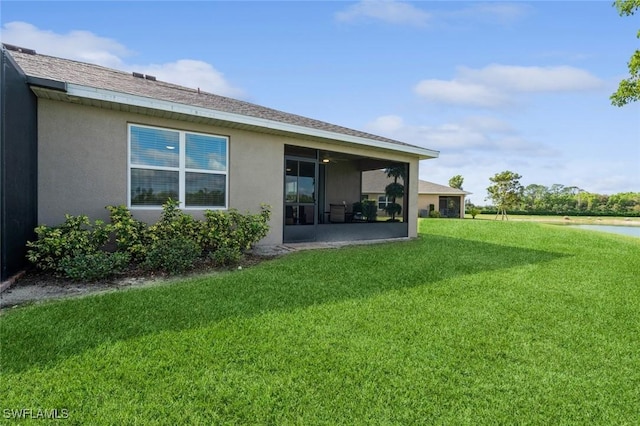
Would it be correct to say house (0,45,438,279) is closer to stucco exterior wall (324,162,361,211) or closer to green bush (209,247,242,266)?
green bush (209,247,242,266)

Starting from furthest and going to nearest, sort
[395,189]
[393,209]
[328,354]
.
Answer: [395,189] → [393,209] → [328,354]

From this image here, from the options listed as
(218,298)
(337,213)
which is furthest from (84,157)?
(337,213)

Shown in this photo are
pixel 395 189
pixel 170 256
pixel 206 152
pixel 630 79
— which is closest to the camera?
pixel 170 256

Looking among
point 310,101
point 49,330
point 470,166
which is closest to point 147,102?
point 49,330

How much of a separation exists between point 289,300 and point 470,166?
55.8m

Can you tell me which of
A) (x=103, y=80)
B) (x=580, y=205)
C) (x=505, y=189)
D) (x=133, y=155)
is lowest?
(x=133, y=155)

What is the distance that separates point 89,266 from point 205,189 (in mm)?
3094

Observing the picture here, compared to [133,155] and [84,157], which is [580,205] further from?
[84,157]

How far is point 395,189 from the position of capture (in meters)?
13.0

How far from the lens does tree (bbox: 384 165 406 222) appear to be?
12.3 meters

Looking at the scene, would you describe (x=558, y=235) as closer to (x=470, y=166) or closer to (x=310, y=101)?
(x=310, y=101)

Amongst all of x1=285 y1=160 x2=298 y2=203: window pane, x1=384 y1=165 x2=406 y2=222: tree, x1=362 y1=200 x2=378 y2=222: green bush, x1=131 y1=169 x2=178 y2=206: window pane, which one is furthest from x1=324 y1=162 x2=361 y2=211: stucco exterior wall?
x1=131 y1=169 x2=178 y2=206: window pane

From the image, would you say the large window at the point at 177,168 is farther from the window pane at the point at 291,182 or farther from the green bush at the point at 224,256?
the window pane at the point at 291,182

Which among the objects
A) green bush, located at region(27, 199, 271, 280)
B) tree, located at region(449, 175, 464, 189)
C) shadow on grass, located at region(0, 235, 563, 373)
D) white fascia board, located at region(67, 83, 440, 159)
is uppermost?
tree, located at region(449, 175, 464, 189)
